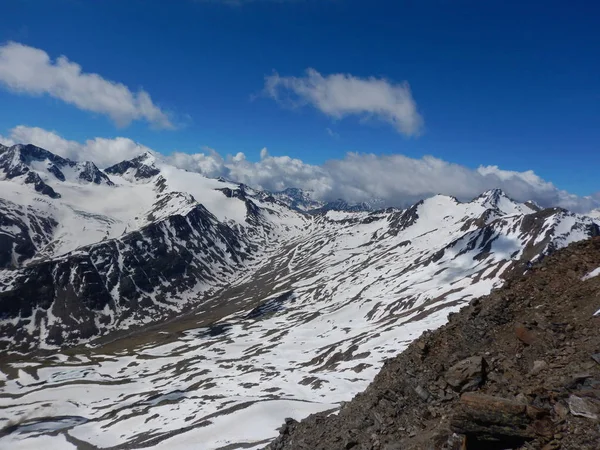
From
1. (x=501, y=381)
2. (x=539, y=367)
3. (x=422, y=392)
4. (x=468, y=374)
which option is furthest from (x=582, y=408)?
(x=422, y=392)

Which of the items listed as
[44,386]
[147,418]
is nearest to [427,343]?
[147,418]

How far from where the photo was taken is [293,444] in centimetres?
2744

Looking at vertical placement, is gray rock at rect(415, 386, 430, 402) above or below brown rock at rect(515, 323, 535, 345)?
below

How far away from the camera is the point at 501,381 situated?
18891mm

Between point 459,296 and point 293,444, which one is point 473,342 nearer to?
point 293,444

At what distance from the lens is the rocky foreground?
14.7 m

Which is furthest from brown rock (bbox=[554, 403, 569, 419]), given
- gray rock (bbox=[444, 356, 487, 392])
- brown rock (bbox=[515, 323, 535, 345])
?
brown rock (bbox=[515, 323, 535, 345])

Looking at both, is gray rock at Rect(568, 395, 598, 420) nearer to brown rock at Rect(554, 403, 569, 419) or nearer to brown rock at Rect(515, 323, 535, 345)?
brown rock at Rect(554, 403, 569, 419)

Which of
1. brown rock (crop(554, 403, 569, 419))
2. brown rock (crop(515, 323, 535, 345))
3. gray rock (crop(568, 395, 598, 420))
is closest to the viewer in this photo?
gray rock (crop(568, 395, 598, 420))

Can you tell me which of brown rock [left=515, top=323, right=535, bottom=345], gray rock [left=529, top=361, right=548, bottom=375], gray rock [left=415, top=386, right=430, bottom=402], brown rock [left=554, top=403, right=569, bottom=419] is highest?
brown rock [left=515, top=323, right=535, bottom=345]

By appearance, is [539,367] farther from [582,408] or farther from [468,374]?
[582,408]

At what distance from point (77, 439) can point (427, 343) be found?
101 meters

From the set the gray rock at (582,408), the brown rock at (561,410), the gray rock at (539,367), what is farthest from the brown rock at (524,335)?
the gray rock at (582,408)

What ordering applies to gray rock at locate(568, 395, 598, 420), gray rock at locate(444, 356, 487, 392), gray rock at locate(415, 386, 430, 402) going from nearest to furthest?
gray rock at locate(568, 395, 598, 420)
gray rock at locate(444, 356, 487, 392)
gray rock at locate(415, 386, 430, 402)
